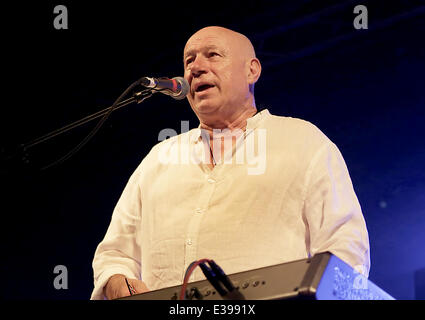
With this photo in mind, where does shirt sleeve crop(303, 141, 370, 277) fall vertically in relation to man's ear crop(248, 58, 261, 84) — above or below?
below

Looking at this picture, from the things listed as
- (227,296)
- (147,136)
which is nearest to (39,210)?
(147,136)

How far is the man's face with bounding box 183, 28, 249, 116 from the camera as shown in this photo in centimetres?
255

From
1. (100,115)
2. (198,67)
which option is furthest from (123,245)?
(198,67)

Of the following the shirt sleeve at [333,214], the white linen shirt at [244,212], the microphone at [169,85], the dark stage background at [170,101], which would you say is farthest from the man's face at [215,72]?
the dark stage background at [170,101]

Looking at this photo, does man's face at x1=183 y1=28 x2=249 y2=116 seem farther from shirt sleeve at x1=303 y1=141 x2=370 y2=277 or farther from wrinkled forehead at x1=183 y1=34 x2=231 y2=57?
shirt sleeve at x1=303 y1=141 x2=370 y2=277

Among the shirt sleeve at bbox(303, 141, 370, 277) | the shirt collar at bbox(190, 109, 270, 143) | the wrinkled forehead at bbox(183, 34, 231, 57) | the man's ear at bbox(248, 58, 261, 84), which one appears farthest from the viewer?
the man's ear at bbox(248, 58, 261, 84)

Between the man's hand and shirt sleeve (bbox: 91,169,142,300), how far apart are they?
0.05 m

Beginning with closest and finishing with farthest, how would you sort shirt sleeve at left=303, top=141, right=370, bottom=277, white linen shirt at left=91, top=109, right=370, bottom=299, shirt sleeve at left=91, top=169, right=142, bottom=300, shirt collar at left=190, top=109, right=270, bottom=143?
shirt sleeve at left=303, top=141, right=370, bottom=277 < white linen shirt at left=91, top=109, right=370, bottom=299 < shirt sleeve at left=91, top=169, right=142, bottom=300 < shirt collar at left=190, top=109, right=270, bottom=143

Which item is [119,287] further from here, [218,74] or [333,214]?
[218,74]

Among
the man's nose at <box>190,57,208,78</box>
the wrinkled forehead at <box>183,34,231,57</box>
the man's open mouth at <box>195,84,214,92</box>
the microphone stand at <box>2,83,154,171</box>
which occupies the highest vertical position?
the wrinkled forehead at <box>183,34,231,57</box>

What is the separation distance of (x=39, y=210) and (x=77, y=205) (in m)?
0.29

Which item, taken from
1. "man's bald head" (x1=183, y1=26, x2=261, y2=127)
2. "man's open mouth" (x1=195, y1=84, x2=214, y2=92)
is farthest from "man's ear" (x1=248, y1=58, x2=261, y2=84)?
"man's open mouth" (x1=195, y1=84, x2=214, y2=92)

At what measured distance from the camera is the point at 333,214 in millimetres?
→ 2018

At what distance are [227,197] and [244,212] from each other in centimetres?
10
